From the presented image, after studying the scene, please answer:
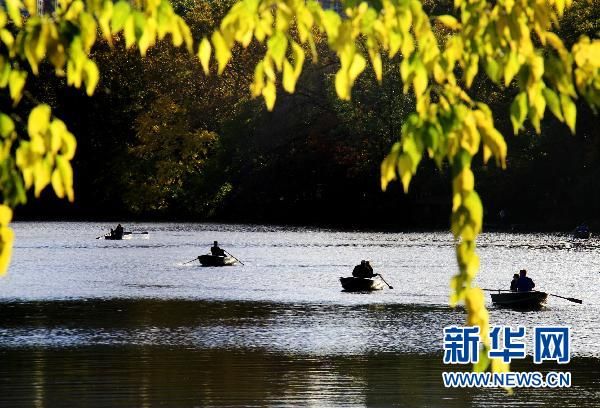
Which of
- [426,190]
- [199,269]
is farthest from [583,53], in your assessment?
[426,190]

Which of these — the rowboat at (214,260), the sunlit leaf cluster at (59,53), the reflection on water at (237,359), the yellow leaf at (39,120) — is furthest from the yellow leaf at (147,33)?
the rowboat at (214,260)

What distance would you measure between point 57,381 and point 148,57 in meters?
101

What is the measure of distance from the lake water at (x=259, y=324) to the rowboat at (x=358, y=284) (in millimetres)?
711

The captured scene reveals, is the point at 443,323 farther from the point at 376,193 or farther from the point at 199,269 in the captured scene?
the point at 376,193

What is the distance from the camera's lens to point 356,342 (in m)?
40.8

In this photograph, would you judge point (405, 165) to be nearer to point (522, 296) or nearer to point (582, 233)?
point (522, 296)

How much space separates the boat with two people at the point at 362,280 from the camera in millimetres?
57781

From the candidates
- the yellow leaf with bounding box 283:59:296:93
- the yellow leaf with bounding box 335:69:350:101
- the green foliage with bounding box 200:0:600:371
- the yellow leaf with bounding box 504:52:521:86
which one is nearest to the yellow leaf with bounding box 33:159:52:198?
the green foliage with bounding box 200:0:600:371

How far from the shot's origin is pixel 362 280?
58219 mm

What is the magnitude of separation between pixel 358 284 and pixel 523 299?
11.3 meters

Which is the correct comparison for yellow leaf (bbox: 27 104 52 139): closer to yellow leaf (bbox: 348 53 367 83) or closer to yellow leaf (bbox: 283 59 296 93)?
yellow leaf (bbox: 283 59 296 93)

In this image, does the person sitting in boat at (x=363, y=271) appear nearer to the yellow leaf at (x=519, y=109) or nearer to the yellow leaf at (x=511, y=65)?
the yellow leaf at (x=519, y=109)

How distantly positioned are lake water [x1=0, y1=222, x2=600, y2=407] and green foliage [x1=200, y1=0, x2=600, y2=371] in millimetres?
21239

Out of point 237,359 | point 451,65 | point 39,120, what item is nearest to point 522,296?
point 237,359
